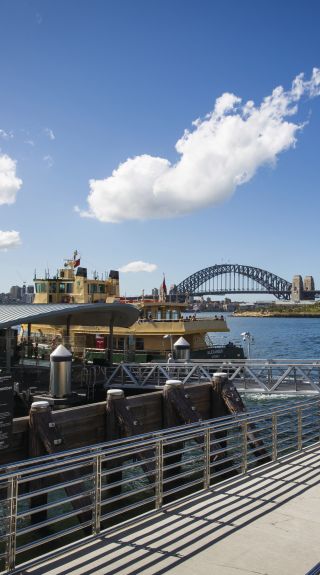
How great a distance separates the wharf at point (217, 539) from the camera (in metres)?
5.70

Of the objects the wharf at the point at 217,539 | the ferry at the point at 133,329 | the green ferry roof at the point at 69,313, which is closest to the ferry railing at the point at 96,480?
the wharf at the point at 217,539

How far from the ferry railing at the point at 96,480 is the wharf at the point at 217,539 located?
33cm

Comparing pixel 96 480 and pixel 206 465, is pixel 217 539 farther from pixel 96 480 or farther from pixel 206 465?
pixel 206 465

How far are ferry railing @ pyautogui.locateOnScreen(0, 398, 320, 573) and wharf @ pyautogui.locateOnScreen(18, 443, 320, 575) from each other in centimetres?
33

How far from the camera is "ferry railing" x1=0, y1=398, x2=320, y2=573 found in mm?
6082

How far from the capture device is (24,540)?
11.2 meters

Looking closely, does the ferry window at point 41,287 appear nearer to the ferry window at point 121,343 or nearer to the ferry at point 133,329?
the ferry at point 133,329

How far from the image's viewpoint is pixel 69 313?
2088cm

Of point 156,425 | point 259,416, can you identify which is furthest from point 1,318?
point 259,416

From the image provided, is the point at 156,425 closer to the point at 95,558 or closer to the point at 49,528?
the point at 49,528

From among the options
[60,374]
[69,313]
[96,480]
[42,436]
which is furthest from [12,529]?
[69,313]

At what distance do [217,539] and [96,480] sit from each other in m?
1.72

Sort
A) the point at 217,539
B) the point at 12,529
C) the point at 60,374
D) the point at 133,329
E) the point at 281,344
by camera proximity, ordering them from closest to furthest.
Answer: the point at 12,529, the point at 217,539, the point at 60,374, the point at 133,329, the point at 281,344

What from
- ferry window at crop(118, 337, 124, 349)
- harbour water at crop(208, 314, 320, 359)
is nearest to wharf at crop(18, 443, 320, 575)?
ferry window at crop(118, 337, 124, 349)
